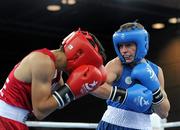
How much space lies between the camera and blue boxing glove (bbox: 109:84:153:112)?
2.45 metres

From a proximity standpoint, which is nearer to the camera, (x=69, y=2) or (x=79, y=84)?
(x=79, y=84)

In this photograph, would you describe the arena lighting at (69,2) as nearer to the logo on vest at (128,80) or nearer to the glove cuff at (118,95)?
the logo on vest at (128,80)

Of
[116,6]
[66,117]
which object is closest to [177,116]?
[116,6]

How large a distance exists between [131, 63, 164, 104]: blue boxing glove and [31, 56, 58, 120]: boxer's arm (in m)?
0.68

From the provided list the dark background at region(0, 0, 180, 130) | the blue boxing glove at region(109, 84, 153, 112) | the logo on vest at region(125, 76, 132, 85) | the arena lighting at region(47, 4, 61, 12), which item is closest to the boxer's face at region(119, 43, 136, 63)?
the logo on vest at region(125, 76, 132, 85)

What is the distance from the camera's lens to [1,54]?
439 inches

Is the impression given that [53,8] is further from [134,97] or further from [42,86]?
[42,86]

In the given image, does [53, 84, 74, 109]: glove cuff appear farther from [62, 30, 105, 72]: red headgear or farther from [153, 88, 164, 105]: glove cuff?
[153, 88, 164, 105]: glove cuff

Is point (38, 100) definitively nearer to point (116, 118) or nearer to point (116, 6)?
point (116, 118)

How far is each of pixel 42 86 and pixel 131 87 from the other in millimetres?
674

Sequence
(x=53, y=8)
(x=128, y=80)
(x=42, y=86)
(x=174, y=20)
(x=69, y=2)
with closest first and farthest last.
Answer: (x=42, y=86)
(x=128, y=80)
(x=69, y=2)
(x=53, y=8)
(x=174, y=20)

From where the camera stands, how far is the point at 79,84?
6.84 ft

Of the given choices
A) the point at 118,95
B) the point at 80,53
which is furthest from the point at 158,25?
the point at 80,53

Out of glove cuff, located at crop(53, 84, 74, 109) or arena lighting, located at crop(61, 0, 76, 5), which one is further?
arena lighting, located at crop(61, 0, 76, 5)
